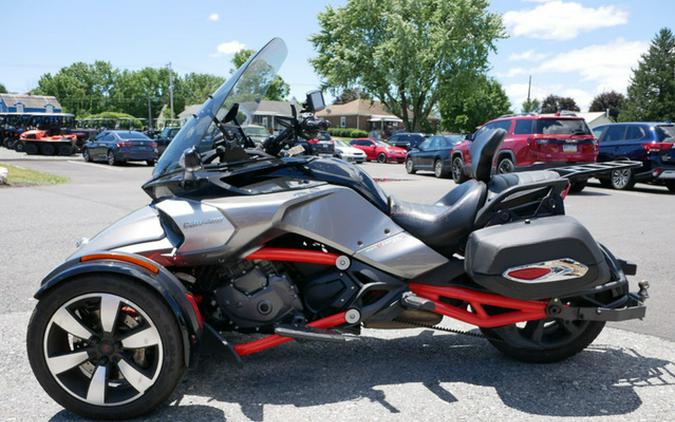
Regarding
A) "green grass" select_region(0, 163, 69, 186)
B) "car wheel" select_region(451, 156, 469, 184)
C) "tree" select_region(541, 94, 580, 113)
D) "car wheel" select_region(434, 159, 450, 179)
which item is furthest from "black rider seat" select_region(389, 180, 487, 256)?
"tree" select_region(541, 94, 580, 113)

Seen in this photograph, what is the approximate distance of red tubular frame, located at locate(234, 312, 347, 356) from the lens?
3.09m

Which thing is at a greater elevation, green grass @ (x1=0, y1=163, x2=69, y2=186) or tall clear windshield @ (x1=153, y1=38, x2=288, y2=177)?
→ tall clear windshield @ (x1=153, y1=38, x2=288, y2=177)

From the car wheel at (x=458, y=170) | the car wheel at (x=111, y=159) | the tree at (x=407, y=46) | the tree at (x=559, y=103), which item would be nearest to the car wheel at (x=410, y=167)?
the car wheel at (x=458, y=170)

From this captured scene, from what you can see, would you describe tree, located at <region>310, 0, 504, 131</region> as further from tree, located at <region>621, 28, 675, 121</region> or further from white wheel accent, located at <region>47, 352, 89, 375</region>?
white wheel accent, located at <region>47, 352, 89, 375</region>

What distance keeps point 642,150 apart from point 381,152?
1671 centimetres

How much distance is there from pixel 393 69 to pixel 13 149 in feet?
92.7

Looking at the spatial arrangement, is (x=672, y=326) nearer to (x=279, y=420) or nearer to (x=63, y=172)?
(x=279, y=420)

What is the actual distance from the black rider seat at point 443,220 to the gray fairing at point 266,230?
0.06 metres

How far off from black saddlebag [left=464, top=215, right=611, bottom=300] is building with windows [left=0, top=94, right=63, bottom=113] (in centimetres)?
6866

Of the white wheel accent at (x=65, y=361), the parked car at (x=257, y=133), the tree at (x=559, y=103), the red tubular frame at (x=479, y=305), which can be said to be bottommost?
the white wheel accent at (x=65, y=361)

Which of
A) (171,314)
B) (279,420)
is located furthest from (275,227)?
(279,420)

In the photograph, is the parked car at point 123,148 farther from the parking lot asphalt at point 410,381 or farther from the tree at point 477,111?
the tree at point 477,111

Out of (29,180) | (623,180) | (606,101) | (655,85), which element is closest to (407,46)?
(623,180)

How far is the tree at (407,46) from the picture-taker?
43344 mm
